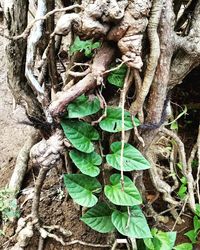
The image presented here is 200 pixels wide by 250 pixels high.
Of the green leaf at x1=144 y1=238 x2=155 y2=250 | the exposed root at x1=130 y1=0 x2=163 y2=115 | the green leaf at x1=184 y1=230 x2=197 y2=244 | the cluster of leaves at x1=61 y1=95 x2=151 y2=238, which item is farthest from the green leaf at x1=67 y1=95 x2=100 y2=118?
the green leaf at x1=184 y1=230 x2=197 y2=244

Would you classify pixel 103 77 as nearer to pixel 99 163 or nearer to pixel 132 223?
pixel 99 163

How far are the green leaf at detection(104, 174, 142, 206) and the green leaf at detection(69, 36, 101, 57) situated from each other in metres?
0.30

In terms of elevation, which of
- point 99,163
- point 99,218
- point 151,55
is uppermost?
point 151,55

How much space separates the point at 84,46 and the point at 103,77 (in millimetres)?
84

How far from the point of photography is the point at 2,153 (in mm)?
1497

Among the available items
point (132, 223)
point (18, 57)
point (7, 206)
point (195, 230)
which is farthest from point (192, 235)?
point (18, 57)

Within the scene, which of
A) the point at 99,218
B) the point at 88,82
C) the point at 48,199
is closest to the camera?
the point at 88,82

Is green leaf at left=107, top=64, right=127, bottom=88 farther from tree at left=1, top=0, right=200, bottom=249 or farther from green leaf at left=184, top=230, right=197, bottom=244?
green leaf at left=184, top=230, right=197, bottom=244

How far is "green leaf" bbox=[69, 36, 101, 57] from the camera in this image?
0.97 meters

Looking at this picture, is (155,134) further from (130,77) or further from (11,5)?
(11,5)

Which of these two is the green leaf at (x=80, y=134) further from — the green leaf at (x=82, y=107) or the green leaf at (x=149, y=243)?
the green leaf at (x=149, y=243)

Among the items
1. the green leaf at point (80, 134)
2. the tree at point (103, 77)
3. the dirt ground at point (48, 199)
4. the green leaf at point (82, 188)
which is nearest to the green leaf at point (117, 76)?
the tree at point (103, 77)

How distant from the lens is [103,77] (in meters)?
0.96

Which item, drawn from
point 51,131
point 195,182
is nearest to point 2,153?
point 51,131
